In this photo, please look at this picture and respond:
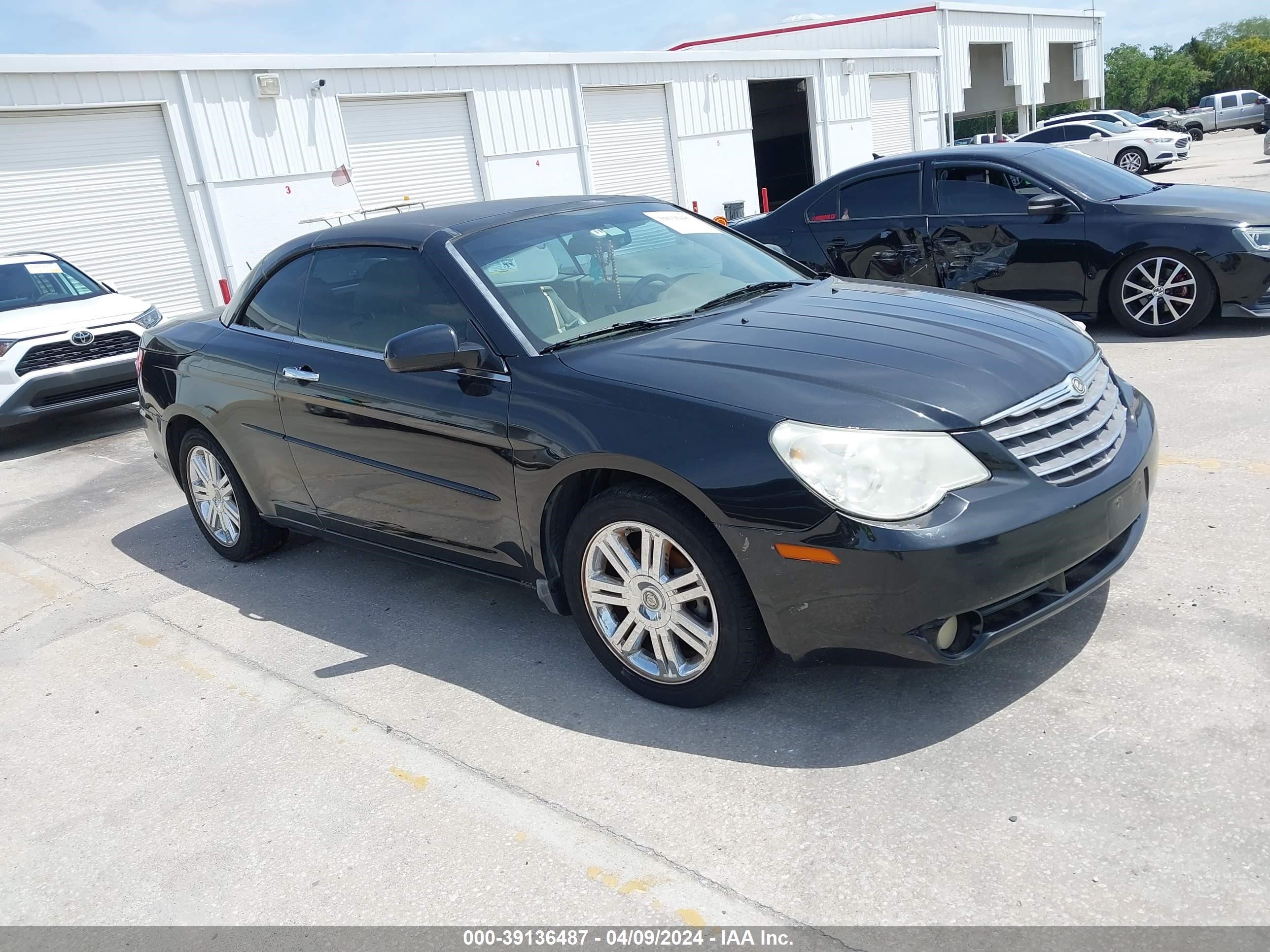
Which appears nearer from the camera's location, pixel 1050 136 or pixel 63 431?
pixel 63 431

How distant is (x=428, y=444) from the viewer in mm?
3805

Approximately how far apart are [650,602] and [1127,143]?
27631mm

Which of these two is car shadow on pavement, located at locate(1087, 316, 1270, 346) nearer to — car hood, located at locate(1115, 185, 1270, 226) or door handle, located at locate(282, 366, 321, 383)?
car hood, located at locate(1115, 185, 1270, 226)

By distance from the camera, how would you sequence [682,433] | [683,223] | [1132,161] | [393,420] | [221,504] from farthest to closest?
[1132,161]
[221,504]
[683,223]
[393,420]
[682,433]

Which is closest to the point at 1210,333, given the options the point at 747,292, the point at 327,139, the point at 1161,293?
the point at 1161,293

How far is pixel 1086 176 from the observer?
784cm

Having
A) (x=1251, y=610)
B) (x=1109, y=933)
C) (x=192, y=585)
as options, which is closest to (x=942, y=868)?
(x=1109, y=933)

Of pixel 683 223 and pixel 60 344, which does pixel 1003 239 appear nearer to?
pixel 683 223

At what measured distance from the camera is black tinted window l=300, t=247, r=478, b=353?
153 inches

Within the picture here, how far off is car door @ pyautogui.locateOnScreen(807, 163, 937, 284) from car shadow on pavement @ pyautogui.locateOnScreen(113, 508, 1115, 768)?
4.98m

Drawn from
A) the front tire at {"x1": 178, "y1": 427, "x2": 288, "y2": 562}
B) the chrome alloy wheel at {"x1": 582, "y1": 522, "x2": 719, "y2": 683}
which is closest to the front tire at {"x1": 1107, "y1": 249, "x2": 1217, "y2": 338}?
the chrome alloy wheel at {"x1": 582, "y1": 522, "x2": 719, "y2": 683}

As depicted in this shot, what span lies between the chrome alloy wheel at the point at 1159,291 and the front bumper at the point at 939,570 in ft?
16.7

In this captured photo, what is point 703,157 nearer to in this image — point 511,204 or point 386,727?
point 511,204

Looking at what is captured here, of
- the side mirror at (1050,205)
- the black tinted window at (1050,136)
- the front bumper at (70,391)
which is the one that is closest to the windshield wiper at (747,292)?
the side mirror at (1050,205)
